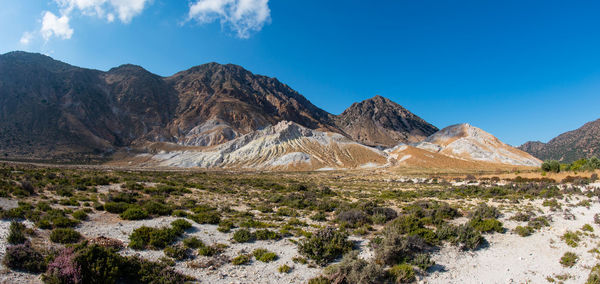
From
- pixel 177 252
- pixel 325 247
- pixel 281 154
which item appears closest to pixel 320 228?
pixel 325 247

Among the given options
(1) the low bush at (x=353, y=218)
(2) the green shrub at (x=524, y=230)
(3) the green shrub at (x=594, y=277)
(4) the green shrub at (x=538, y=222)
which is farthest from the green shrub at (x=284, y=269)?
(4) the green shrub at (x=538, y=222)

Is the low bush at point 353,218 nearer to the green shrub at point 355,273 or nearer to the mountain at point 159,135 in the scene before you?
the green shrub at point 355,273

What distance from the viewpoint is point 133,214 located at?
13.8 metres

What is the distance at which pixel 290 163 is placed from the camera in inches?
4235

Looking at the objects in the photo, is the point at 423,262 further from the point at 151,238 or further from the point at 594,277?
the point at 151,238

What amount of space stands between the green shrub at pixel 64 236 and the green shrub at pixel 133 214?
345 centimetres

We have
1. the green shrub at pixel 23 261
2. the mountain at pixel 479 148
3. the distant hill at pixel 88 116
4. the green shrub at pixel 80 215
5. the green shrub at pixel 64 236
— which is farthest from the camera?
the distant hill at pixel 88 116

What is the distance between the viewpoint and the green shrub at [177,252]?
32.0 feet

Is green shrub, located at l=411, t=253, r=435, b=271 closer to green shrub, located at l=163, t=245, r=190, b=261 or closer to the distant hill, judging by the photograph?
green shrub, located at l=163, t=245, r=190, b=261

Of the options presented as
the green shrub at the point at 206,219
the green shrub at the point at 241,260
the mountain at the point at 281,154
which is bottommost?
the green shrub at the point at 241,260

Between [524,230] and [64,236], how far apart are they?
20.9 metres

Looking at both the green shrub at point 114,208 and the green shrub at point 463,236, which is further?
the green shrub at point 114,208

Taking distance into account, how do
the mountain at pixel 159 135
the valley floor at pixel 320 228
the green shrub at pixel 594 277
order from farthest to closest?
the mountain at pixel 159 135
the valley floor at pixel 320 228
the green shrub at pixel 594 277

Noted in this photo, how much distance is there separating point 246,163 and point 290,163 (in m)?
20.1
